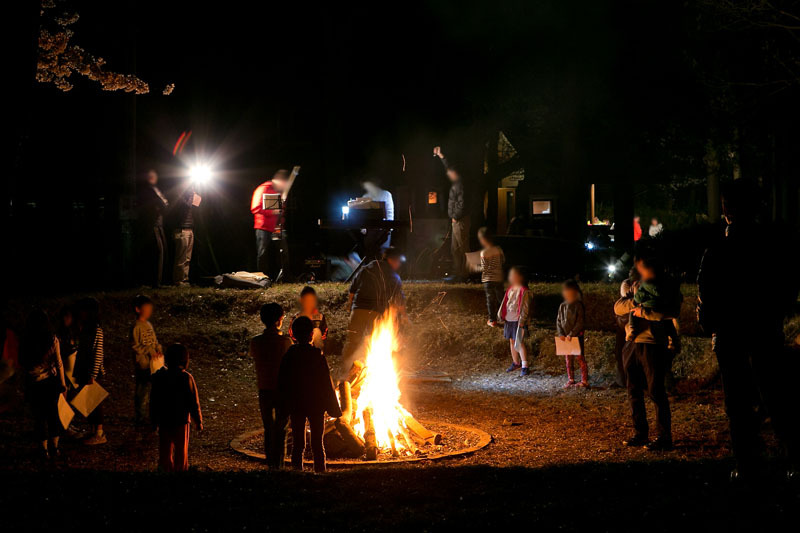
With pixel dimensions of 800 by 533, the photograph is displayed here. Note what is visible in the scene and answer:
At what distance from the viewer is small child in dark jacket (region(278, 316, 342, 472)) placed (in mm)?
6648

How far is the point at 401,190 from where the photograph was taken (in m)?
24.8

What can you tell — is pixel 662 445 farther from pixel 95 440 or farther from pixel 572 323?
pixel 95 440

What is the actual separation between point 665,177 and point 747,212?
27192 millimetres

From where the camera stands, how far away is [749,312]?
16.0 ft

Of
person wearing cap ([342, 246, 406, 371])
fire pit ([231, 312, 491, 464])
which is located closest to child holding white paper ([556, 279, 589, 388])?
person wearing cap ([342, 246, 406, 371])

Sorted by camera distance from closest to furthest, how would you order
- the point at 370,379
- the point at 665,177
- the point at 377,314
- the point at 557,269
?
the point at 370,379, the point at 377,314, the point at 557,269, the point at 665,177

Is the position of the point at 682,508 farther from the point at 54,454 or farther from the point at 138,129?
the point at 138,129

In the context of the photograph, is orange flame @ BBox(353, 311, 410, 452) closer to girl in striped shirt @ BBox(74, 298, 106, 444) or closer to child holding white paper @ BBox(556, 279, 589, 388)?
girl in striped shirt @ BBox(74, 298, 106, 444)

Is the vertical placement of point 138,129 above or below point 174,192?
above

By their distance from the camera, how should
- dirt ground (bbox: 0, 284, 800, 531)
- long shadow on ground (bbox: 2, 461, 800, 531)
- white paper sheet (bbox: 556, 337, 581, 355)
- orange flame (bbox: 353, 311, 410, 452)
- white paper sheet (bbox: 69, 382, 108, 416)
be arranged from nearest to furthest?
1. long shadow on ground (bbox: 2, 461, 800, 531)
2. dirt ground (bbox: 0, 284, 800, 531)
3. white paper sheet (bbox: 69, 382, 108, 416)
4. orange flame (bbox: 353, 311, 410, 452)
5. white paper sheet (bbox: 556, 337, 581, 355)

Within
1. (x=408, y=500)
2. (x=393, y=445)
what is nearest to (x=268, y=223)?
(x=393, y=445)

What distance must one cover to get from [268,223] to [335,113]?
5866 mm

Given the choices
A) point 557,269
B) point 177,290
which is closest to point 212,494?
point 177,290

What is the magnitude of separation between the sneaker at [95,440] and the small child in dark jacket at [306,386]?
3.08 meters
